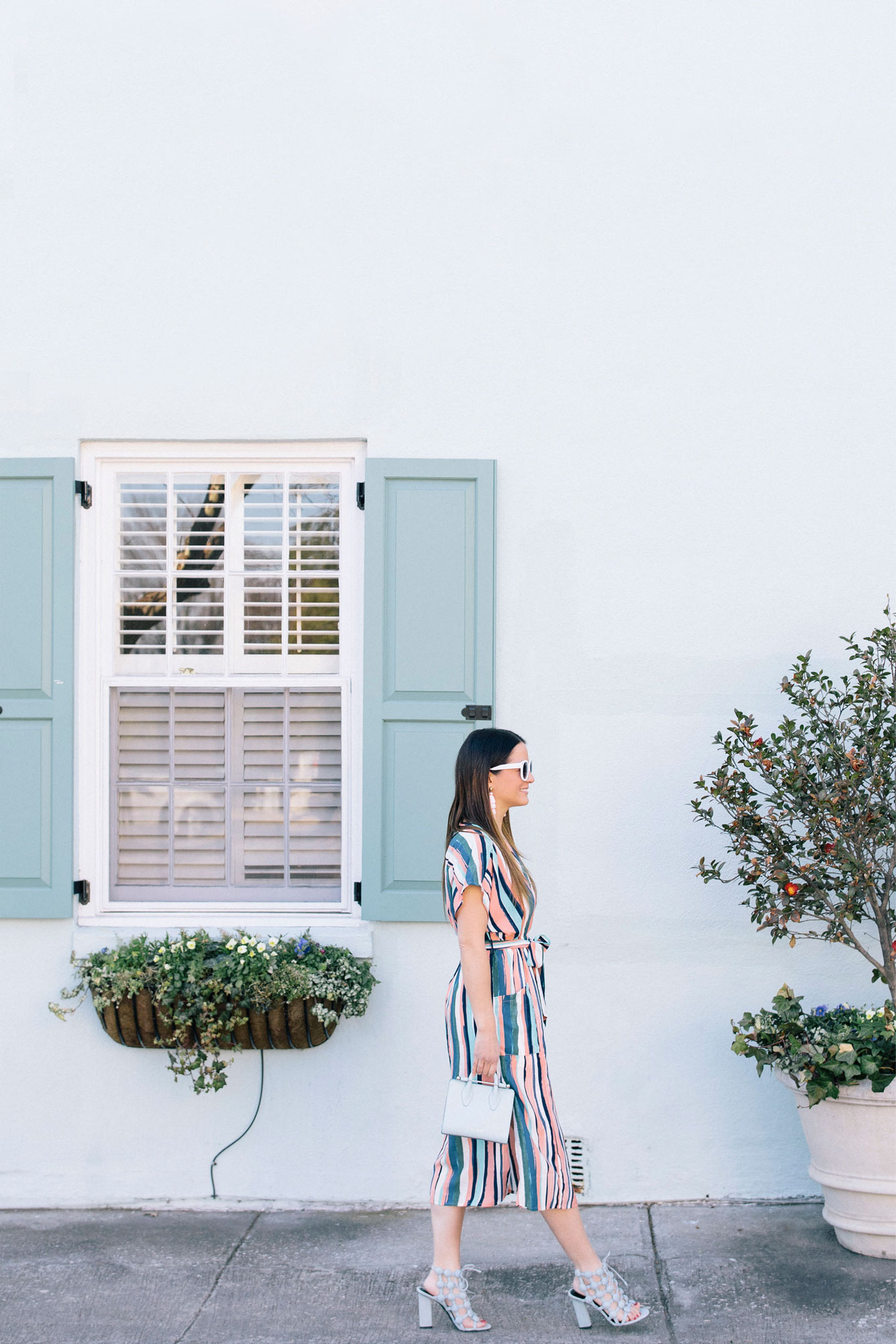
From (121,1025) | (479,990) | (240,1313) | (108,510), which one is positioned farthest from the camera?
(108,510)

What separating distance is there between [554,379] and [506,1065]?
2297 millimetres

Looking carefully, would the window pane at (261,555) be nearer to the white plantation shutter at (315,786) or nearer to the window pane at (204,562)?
the window pane at (204,562)

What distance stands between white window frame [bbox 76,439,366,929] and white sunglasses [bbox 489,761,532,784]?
1177 mm

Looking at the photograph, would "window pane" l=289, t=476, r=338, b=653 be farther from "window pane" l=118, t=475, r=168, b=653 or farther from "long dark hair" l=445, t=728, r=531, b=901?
"long dark hair" l=445, t=728, r=531, b=901

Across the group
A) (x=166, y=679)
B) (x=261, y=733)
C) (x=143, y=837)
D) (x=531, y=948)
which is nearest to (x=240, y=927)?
(x=143, y=837)

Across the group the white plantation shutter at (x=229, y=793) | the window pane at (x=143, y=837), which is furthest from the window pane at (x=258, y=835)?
the window pane at (x=143, y=837)

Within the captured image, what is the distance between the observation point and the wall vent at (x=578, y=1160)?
13.5 feet

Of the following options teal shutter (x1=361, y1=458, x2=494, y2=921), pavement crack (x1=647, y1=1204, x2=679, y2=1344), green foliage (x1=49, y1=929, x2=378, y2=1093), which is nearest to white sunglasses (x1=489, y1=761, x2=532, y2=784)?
teal shutter (x1=361, y1=458, x2=494, y2=921)

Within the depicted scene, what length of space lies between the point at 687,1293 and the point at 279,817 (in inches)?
78.3

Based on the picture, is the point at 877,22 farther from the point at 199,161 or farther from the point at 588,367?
the point at 199,161

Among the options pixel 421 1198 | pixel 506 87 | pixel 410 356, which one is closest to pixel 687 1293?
pixel 421 1198

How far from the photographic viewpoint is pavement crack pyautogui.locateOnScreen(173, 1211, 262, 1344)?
10.7 ft

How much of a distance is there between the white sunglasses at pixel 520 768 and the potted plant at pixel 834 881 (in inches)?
31.9

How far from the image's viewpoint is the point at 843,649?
4.16 m
